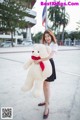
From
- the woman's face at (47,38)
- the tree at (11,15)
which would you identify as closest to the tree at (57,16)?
the tree at (11,15)

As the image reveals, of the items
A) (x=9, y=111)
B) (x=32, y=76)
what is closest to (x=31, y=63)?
(x=32, y=76)

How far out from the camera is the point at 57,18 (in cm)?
5997

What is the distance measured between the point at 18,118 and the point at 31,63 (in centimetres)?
94

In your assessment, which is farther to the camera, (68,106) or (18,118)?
(68,106)

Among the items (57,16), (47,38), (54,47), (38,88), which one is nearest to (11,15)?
(47,38)

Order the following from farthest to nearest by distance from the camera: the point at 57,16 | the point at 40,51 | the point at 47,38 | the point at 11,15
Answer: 1. the point at 57,16
2. the point at 11,15
3. the point at 47,38
4. the point at 40,51

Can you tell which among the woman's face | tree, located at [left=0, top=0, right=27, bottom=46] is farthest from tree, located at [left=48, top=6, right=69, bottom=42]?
the woman's face

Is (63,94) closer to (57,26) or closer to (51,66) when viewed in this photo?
(51,66)

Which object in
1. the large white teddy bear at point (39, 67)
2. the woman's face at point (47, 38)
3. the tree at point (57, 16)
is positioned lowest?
the large white teddy bear at point (39, 67)

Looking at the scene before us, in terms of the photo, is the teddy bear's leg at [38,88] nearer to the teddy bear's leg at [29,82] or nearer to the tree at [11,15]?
the teddy bear's leg at [29,82]

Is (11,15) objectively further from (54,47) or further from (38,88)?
(38,88)

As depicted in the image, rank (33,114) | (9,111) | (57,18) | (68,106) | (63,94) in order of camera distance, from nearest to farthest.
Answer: (9,111) < (33,114) < (68,106) < (63,94) < (57,18)

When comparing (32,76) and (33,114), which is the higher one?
(32,76)

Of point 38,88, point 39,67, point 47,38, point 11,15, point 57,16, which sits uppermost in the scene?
point 57,16
